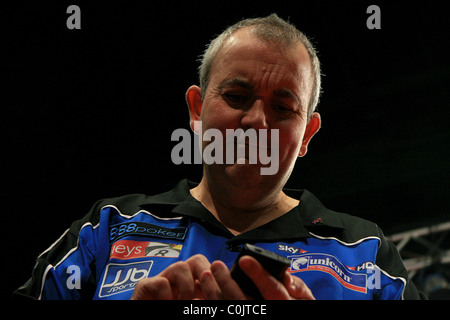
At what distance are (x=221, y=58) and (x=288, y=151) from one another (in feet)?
1.23

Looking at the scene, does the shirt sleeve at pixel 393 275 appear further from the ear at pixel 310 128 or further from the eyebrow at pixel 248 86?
the eyebrow at pixel 248 86

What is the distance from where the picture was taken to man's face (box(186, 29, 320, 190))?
4.31 ft

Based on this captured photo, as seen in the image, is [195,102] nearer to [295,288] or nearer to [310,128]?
[310,128]

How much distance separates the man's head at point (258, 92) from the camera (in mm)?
1319

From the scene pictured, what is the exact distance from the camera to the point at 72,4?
2127 millimetres

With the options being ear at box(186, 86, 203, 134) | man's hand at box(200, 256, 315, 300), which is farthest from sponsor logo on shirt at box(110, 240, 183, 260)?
ear at box(186, 86, 203, 134)

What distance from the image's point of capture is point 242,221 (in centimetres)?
142

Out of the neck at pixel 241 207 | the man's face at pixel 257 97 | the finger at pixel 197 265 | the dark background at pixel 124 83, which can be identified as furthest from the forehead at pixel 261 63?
the dark background at pixel 124 83

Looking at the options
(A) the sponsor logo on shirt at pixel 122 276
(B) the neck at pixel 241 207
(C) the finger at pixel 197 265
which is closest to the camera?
Answer: (C) the finger at pixel 197 265

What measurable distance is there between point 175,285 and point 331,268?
491mm

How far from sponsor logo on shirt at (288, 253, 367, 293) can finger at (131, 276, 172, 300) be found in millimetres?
432

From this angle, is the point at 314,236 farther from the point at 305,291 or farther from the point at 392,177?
the point at 392,177

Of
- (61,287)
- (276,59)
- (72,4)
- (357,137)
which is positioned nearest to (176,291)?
(61,287)
